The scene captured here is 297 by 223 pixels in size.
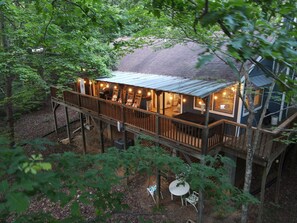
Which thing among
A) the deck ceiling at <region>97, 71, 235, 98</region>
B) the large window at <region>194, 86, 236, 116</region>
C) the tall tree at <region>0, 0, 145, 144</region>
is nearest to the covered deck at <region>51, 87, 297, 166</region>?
the large window at <region>194, 86, 236, 116</region>

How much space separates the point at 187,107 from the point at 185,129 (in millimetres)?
3605

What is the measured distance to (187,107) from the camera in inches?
441

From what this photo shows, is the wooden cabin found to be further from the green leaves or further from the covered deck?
the green leaves

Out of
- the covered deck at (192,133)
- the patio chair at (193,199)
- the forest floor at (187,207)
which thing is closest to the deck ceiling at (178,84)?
the covered deck at (192,133)

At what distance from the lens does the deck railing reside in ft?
24.7

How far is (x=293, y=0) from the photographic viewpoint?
235cm

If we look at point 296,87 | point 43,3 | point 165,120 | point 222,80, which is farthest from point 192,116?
point 296,87

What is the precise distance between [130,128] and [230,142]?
4352mm

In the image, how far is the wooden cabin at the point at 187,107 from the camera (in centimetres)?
760

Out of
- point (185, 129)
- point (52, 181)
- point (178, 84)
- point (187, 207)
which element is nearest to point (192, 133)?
point (185, 129)

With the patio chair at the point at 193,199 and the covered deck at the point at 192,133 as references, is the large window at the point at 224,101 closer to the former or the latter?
the covered deck at the point at 192,133

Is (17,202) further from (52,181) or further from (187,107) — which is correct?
(187,107)

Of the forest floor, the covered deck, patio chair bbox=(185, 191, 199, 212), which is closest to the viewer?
the covered deck

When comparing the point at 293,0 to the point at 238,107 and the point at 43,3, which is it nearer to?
the point at 43,3
